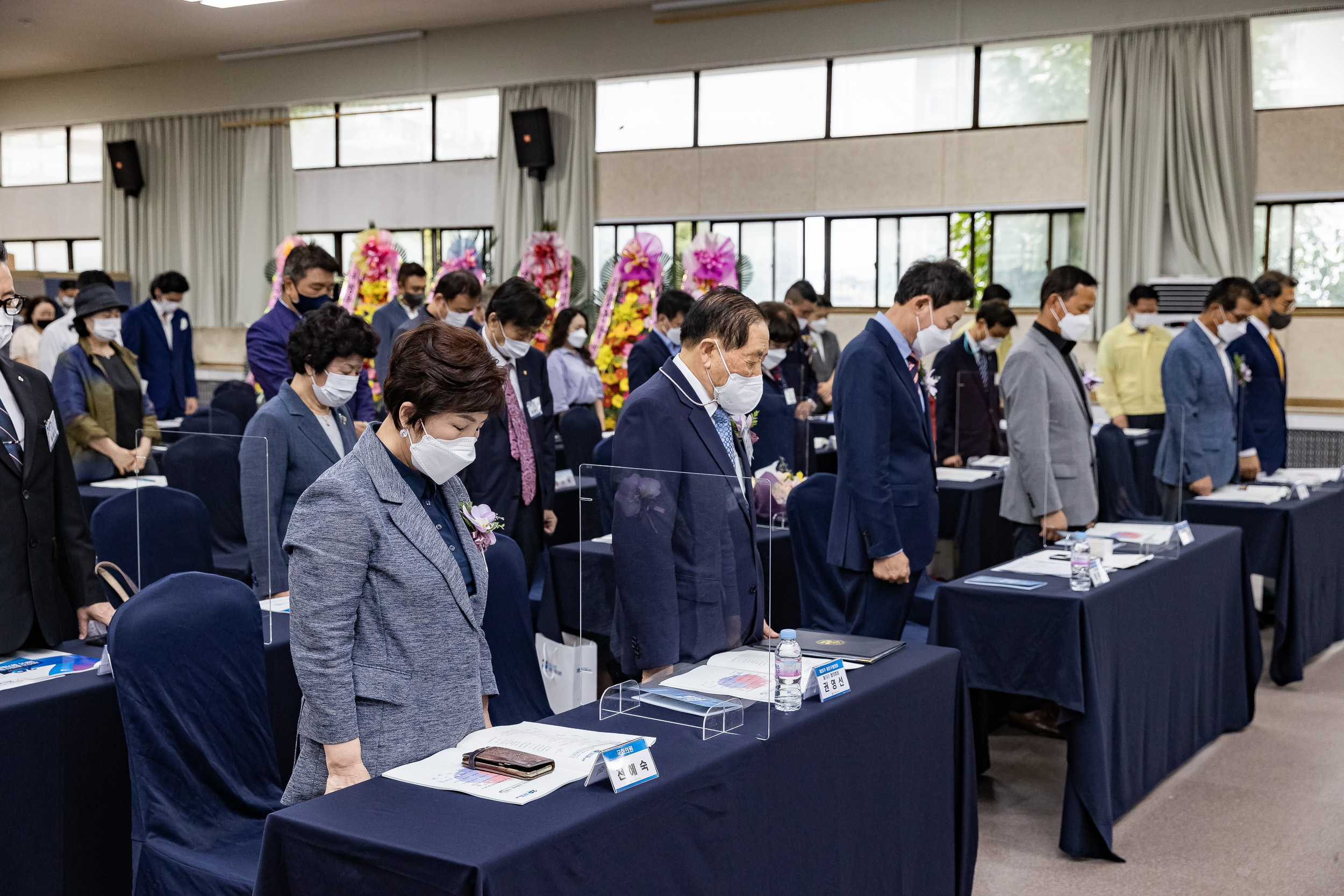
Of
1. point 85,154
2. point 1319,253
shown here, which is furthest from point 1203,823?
point 85,154

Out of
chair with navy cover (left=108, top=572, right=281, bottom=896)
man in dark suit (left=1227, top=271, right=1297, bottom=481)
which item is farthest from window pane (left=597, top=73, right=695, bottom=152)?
chair with navy cover (left=108, top=572, right=281, bottom=896)

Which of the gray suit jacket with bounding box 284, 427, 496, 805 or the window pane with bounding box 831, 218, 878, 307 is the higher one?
the window pane with bounding box 831, 218, 878, 307

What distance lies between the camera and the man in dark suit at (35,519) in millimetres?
2646

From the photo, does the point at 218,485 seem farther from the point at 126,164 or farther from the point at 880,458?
the point at 126,164

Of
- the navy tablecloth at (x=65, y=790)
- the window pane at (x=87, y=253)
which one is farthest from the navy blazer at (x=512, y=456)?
the window pane at (x=87, y=253)

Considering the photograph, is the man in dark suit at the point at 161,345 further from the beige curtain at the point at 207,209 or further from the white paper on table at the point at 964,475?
the beige curtain at the point at 207,209

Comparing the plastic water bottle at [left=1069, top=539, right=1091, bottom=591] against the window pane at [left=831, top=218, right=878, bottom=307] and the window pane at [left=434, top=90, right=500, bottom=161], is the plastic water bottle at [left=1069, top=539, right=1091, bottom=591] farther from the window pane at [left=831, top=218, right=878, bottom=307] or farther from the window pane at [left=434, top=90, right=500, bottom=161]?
the window pane at [left=434, top=90, right=500, bottom=161]

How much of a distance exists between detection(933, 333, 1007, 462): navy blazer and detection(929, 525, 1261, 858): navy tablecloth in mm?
1725

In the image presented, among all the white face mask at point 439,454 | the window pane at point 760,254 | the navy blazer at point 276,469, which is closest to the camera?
the white face mask at point 439,454

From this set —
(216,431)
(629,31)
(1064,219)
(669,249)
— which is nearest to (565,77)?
(629,31)

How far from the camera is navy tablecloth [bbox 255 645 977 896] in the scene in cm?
170

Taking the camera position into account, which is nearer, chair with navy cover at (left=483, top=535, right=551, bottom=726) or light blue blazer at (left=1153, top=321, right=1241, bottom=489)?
chair with navy cover at (left=483, top=535, right=551, bottom=726)

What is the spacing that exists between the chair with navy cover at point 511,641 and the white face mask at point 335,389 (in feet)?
2.37

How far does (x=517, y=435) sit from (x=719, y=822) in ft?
8.63
